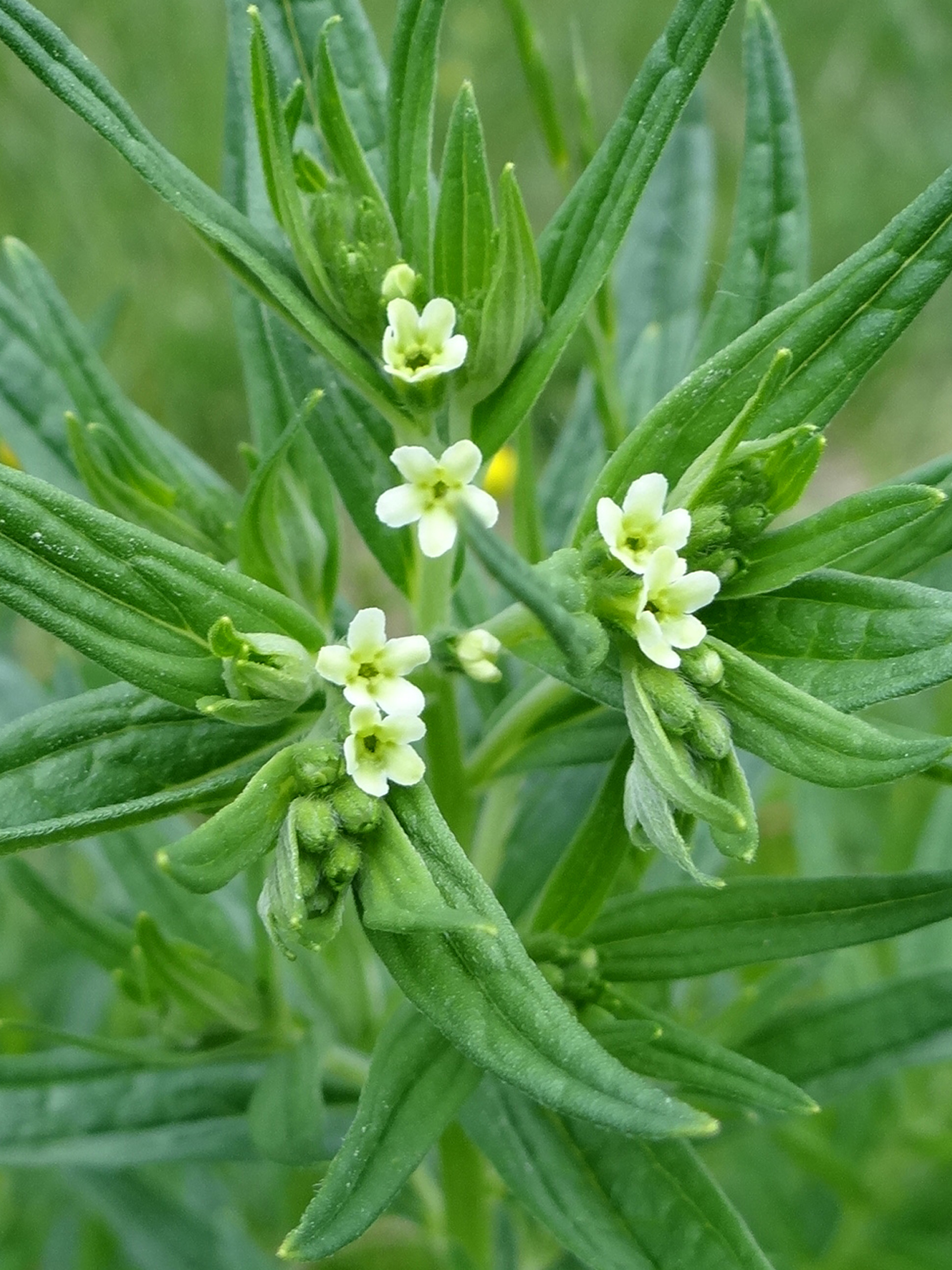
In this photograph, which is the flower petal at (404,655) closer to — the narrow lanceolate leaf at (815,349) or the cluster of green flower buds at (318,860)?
the cluster of green flower buds at (318,860)

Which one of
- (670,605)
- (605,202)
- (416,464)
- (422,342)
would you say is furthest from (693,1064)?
(605,202)

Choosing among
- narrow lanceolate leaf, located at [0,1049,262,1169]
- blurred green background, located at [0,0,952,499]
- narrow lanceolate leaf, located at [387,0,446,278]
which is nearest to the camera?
narrow lanceolate leaf, located at [387,0,446,278]

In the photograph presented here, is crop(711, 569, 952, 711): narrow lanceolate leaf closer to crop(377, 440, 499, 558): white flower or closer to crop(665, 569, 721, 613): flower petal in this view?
crop(665, 569, 721, 613): flower petal

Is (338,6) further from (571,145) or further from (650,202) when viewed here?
(571,145)

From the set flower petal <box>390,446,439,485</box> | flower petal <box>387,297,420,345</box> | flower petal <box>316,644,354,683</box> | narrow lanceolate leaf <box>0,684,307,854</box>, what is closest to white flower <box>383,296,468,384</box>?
flower petal <box>387,297,420,345</box>

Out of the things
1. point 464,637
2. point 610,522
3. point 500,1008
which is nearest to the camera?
point 500,1008

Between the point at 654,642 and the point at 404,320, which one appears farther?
the point at 404,320

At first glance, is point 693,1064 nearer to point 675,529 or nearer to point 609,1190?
point 609,1190
